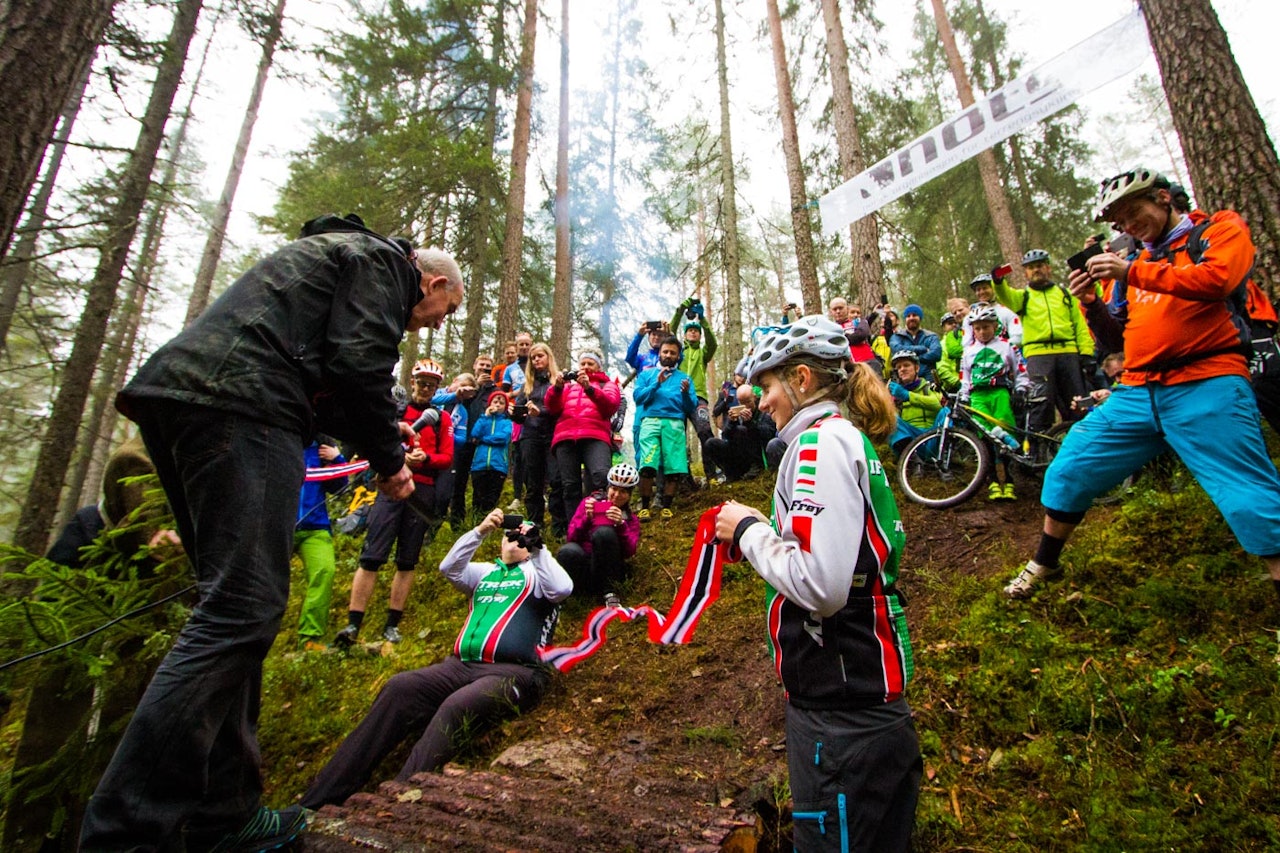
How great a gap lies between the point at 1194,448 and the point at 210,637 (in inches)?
168

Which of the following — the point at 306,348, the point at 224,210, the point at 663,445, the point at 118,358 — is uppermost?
the point at 224,210

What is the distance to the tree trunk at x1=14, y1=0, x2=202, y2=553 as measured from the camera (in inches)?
281

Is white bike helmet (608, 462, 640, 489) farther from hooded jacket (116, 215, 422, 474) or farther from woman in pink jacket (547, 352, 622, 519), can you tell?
hooded jacket (116, 215, 422, 474)

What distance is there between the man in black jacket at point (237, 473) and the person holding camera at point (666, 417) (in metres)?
5.87

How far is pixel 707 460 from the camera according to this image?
Result: 9484 mm

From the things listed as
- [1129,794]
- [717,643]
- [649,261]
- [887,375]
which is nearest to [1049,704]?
[1129,794]

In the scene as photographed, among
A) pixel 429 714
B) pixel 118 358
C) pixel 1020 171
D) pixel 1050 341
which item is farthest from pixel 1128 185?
pixel 118 358

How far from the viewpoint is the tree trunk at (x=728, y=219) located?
14079mm

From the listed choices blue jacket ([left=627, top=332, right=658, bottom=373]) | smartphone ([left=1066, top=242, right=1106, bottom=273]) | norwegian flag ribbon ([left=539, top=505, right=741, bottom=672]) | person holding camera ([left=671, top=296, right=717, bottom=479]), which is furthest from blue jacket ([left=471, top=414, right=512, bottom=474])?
smartphone ([left=1066, top=242, right=1106, bottom=273])

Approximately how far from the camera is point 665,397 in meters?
8.14

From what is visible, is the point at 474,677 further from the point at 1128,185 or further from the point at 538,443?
the point at 1128,185

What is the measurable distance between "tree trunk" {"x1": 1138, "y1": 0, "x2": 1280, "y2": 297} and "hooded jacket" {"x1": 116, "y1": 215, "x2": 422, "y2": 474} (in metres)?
5.94

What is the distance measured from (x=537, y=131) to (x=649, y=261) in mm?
8709

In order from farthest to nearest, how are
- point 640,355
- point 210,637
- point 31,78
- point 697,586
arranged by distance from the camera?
point 640,355
point 31,78
point 697,586
point 210,637
